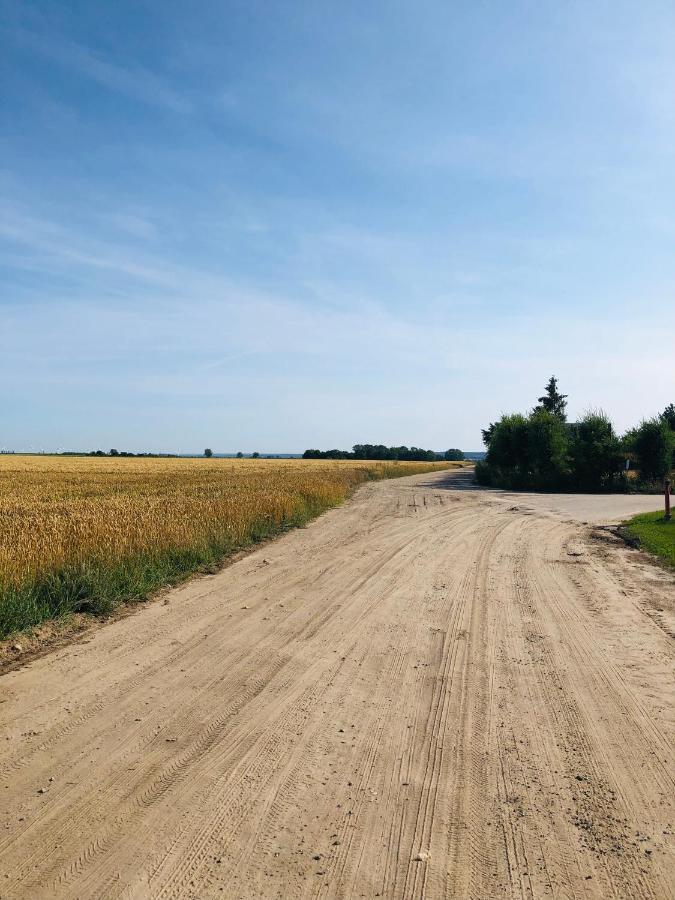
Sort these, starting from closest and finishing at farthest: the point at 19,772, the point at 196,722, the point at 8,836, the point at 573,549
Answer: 1. the point at 8,836
2. the point at 19,772
3. the point at 196,722
4. the point at 573,549

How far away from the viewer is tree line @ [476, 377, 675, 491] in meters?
37.0

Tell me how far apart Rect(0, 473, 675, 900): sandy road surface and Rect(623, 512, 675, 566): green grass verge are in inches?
178

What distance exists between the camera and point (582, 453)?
3781 centimetres

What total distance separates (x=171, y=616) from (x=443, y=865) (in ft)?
16.9

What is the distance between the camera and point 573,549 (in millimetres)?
12555

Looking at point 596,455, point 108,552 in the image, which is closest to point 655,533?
point 108,552

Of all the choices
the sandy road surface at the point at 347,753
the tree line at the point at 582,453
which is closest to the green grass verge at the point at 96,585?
the sandy road surface at the point at 347,753

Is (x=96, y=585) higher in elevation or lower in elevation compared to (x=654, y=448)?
lower

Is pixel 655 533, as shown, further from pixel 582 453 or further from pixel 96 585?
pixel 582 453

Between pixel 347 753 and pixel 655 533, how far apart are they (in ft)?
42.8

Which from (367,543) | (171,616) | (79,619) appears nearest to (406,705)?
(171,616)

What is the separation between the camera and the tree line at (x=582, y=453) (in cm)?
3700

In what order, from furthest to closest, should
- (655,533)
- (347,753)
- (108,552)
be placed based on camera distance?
(655,533) < (108,552) < (347,753)

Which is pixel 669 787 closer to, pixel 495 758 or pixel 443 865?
pixel 495 758
